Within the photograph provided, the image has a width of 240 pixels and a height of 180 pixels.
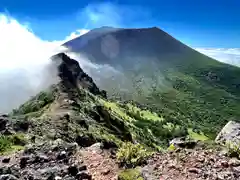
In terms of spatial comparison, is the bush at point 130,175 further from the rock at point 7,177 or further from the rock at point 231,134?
the rock at point 231,134

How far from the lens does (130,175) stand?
19.4 m

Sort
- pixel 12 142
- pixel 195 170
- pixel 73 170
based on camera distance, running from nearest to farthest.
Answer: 1. pixel 195 170
2. pixel 73 170
3. pixel 12 142

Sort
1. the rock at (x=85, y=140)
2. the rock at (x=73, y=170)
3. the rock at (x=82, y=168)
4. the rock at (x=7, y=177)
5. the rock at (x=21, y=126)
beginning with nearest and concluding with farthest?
the rock at (x=7, y=177) < the rock at (x=73, y=170) < the rock at (x=82, y=168) < the rock at (x=85, y=140) < the rock at (x=21, y=126)

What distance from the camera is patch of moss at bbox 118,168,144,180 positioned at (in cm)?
1917

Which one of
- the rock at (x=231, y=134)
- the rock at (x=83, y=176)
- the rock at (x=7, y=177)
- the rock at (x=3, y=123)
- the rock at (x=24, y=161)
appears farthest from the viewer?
the rock at (x=3, y=123)

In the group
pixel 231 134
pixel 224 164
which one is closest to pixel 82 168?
pixel 224 164

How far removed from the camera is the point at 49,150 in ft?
73.9

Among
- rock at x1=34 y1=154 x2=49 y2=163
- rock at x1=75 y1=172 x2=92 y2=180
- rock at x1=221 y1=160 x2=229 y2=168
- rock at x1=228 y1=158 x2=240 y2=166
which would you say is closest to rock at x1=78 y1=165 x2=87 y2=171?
rock at x1=75 y1=172 x2=92 y2=180

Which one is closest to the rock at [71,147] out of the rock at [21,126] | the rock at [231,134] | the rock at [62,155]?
the rock at [62,155]

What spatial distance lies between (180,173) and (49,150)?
844cm

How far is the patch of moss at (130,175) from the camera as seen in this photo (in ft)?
62.9

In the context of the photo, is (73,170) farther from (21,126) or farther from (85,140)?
(21,126)

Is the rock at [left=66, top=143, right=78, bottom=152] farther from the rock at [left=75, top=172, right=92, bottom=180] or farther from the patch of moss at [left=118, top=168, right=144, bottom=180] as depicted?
the patch of moss at [left=118, top=168, right=144, bottom=180]

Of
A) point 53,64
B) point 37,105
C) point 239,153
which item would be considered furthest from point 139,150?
point 53,64
